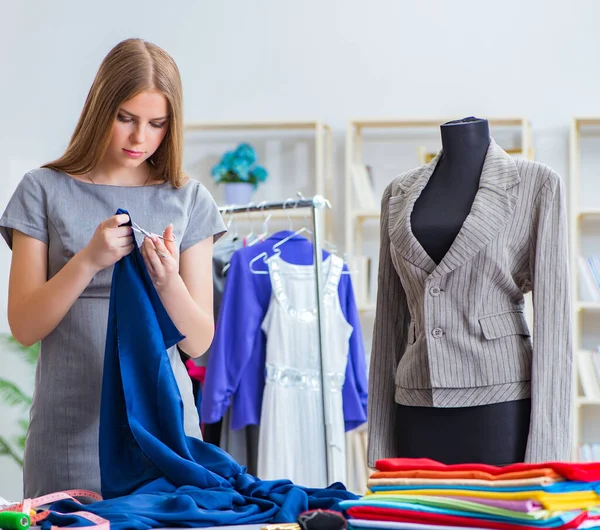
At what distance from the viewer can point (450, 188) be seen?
5.80 ft

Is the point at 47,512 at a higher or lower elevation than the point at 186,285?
lower

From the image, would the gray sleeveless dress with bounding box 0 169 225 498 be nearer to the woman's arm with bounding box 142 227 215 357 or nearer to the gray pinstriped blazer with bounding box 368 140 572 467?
the woman's arm with bounding box 142 227 215 357

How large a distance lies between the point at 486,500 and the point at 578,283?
11.2 ft

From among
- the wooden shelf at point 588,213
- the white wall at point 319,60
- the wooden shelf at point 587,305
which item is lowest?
the wooden shelf at point 587,305

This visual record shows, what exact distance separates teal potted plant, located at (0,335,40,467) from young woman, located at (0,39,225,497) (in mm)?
2429

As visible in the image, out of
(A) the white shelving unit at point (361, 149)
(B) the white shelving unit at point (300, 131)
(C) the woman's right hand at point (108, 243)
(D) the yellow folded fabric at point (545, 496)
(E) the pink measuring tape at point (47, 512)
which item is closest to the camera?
(D) the yellow folded fabric at point (545, 496)

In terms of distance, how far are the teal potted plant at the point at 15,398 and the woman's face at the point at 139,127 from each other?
2.51m

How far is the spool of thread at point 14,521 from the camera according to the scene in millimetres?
1061

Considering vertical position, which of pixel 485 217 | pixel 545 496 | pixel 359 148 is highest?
pixel 359 148

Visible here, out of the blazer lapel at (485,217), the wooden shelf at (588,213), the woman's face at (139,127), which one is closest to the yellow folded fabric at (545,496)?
the blazer lapel at (485,217)

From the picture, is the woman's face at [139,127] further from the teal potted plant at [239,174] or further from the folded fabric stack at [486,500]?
the teal potted plant at [239,174]

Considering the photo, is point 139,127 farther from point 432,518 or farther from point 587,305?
point 587,305

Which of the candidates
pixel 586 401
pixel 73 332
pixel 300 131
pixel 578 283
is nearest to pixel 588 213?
pixel 578 283

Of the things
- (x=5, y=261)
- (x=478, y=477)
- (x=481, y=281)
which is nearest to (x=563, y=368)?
(x=481, y=281)
